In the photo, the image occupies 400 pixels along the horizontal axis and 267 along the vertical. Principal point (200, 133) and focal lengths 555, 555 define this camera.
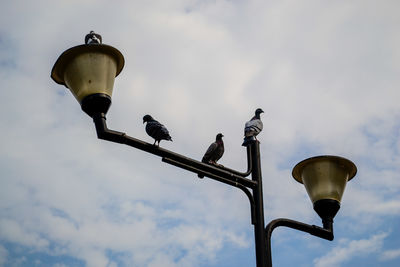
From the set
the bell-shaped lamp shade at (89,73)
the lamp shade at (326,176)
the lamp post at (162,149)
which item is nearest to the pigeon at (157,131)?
the lamp post at (162,149)

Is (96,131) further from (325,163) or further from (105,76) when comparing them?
(325,163)

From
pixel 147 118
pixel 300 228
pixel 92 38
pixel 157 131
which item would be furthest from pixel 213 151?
pixel 92 38

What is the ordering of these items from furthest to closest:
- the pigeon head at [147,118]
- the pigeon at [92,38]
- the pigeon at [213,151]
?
the pigeon at [213,151] → the pigeon head at [147,118] → the pigeon at [92,38]

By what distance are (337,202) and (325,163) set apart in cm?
38

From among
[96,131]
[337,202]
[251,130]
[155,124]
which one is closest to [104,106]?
[96,131]

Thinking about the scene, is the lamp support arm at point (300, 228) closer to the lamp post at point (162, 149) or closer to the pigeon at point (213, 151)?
the lamp post at point (162, 149)

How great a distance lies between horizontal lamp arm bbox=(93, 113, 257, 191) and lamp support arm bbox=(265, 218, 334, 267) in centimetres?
39

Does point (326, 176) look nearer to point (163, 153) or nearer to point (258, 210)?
point (258, 210)

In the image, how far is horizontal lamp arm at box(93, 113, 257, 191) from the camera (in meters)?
4.33

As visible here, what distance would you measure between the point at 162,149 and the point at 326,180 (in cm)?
166

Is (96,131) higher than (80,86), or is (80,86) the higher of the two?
(80,86)

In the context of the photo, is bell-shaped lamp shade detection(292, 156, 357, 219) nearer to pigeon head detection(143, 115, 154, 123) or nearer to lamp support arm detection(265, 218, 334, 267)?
lamp support arm detection(265, 218, 334, 267)

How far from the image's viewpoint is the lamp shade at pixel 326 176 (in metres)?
5.18

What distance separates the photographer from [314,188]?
5230mm
